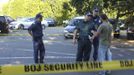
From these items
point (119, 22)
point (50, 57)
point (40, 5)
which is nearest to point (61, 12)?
point (40, 5)

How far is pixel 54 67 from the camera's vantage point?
827cm

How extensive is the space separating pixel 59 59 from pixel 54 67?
26.7 ft

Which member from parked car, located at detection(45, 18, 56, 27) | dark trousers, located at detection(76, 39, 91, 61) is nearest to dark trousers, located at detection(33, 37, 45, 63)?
dark trousers, located at detection(76, 39, 91, 61)

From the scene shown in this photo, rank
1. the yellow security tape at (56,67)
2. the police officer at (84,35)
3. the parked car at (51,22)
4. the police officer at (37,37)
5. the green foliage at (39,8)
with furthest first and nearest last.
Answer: the green foliage at (39,8) < the parked car at (51,22) < the police officer at (37,37) < the police officer at (84,35) < the yellow security tape at (56,67)

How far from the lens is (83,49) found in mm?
11625

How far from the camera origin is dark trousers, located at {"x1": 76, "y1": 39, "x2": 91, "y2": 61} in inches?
454

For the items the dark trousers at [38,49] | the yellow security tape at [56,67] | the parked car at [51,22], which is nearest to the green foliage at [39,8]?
the parked car at [51,22]

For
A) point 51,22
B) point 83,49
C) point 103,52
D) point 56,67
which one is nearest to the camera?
point 56,67

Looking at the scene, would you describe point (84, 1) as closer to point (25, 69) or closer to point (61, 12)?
point (25, 69)

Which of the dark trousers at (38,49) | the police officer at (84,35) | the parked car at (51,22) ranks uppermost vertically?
the police officer at (84,35)

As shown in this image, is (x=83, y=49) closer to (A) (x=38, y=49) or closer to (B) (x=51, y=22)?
(A) (x=38, y=49)

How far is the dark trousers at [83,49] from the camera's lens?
11539 millimetres

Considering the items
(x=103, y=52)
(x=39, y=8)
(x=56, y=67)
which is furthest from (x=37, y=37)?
(x=39, y=8)

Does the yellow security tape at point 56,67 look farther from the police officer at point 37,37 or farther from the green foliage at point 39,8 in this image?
the green foliage at point 39,8
